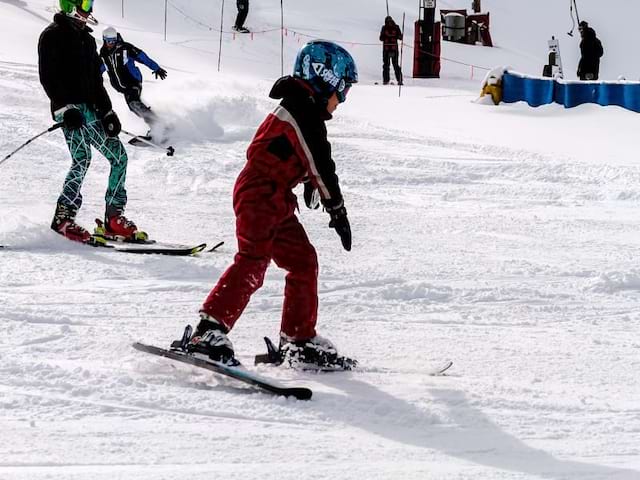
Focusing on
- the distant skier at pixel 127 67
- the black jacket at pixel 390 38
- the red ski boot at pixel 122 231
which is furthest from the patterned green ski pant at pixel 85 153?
the black jacket at pixel 390 38

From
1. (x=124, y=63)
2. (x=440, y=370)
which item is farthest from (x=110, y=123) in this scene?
(x=124, y=63)

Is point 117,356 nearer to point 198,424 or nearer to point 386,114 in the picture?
point 198,424

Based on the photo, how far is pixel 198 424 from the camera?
10.8ft

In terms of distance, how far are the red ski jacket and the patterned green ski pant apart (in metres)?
2.83

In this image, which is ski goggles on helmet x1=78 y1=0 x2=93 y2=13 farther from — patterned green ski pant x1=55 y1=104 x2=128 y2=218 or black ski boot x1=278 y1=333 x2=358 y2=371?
black ski boot x1=278 y1=333 x2=358 y2=371

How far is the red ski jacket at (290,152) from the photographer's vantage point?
3793 mm

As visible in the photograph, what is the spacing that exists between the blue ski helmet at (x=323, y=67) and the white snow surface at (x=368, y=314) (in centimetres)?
126

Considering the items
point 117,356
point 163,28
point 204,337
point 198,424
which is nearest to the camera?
point 198,424

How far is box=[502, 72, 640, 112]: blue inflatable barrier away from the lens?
44.7 ft

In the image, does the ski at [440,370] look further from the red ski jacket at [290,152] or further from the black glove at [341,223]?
the red ski jacket at [290,152]

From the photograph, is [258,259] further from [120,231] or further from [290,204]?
[120,231]

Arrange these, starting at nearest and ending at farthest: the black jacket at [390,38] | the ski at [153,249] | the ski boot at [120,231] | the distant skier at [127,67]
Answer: the ski at [153,249] → the ski boot at [120,231] → the distant skier at [127,67] → the black jacket at [390,38]

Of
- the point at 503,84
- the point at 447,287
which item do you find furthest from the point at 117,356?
the point at 503,84

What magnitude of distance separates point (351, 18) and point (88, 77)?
901 inches
